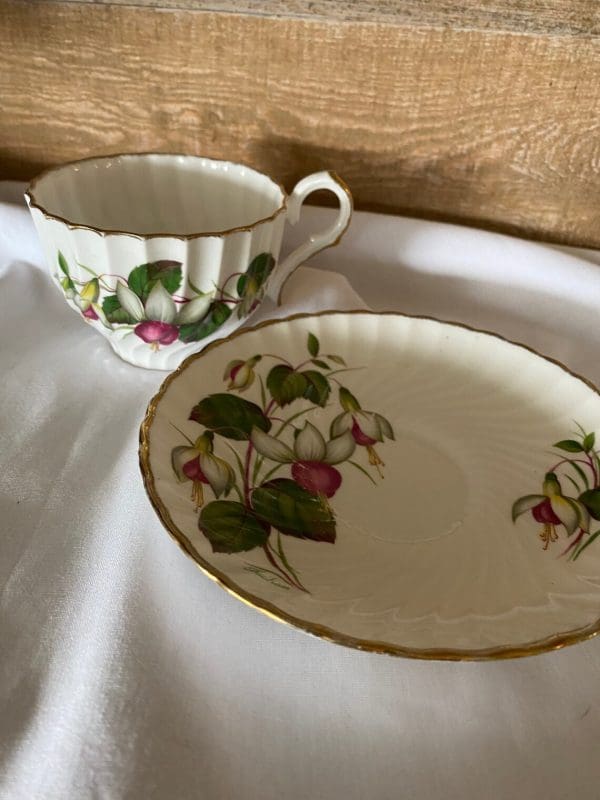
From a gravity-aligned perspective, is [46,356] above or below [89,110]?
below

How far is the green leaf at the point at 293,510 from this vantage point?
0.38 meters

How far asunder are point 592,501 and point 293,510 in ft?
0.59

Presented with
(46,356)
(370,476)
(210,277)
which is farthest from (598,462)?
(46,356)

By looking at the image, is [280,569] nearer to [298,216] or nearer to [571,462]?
[571,462]

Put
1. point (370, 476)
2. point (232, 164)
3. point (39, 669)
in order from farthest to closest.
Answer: point (232, 164) < point (370, 476) < point (39, 669)

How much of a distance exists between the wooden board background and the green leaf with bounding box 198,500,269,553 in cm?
38

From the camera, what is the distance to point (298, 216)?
0.54 metres

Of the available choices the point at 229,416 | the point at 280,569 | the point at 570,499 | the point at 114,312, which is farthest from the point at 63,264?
the point at 570,499

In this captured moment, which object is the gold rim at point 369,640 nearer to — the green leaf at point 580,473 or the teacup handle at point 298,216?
the green leaf at point 580,473

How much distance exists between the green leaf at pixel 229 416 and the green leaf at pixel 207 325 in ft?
0.22

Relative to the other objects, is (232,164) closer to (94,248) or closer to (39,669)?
(94,248)

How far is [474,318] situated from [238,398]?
10.3 inches

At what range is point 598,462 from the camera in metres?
0.42

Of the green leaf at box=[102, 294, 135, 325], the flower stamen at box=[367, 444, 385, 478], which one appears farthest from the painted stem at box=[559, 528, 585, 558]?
the green leaf at box=[102, 294, 135, 325]
